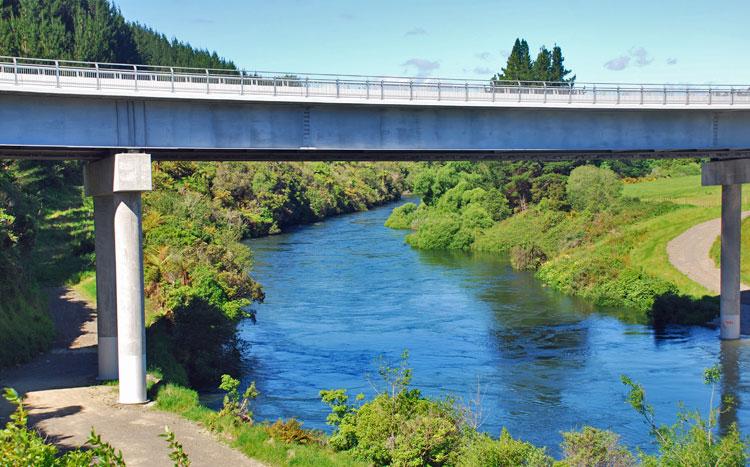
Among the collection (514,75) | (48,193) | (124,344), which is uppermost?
(514,75)

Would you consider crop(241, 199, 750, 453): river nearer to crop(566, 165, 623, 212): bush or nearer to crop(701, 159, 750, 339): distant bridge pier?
crop(701, 159, 750, 339): distant bridge pier

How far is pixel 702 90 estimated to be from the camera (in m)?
42.2

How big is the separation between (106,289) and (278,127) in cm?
867

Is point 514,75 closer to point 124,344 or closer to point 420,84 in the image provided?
point 420,84

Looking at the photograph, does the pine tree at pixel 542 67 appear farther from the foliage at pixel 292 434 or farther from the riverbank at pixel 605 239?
the foliage at pixel 292 434

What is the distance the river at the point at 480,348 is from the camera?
34750 millimetres

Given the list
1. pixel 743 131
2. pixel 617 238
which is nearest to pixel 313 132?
pixel 743 131

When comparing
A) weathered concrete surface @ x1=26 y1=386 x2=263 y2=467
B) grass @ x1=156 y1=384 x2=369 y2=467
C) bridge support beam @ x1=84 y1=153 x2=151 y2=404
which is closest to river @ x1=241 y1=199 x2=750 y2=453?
grass @ x1=156 y1=384 x2=369 y2=467

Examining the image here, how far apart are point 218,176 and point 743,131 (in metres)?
60.9

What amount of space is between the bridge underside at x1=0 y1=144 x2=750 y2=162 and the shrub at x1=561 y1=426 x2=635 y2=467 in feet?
52.9

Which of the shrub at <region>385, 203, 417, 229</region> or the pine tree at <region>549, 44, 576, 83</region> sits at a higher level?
the pine tree at <region>549, 44, 576, 83</region>

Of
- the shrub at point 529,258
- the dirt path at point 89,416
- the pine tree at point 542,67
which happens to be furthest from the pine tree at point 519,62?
the dirt path at point 89,416

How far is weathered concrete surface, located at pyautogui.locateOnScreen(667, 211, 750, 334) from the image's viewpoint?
2261 inches

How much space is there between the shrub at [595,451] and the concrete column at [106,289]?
1699cm
